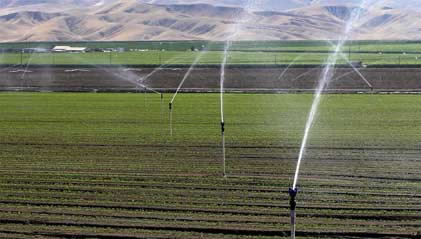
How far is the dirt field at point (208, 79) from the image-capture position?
55.1 meters

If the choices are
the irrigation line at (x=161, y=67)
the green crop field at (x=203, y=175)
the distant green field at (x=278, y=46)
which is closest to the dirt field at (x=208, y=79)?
the irrigation line at (x=161, y=67)

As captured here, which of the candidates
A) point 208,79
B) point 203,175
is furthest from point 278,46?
point 203,175

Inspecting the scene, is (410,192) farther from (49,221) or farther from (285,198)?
(49,221)

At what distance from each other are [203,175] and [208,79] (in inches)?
1700

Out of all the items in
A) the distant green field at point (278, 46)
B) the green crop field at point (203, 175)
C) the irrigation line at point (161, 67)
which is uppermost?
the green crop field at point (203, 175)

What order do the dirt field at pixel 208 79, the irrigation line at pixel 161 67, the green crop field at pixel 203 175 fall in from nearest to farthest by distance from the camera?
the green crop field at pixel 203 175 → the dirt field at pixel 208 79 → the irrigation line at pixel 161 67

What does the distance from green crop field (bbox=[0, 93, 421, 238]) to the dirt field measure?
1966 cm

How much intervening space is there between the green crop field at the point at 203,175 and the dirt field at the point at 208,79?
19.7 meters

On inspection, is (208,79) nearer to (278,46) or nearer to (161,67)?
(161,67)

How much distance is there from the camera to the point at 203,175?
62.9ft

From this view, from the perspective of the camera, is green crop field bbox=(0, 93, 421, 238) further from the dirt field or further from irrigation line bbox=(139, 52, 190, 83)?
irrigation line bbox=(139, 52, 190, 83)

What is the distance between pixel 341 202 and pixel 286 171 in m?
3.95

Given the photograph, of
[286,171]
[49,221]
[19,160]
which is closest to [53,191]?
[49,221]

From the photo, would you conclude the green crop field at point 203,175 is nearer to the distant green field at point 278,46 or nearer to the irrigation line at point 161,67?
the irrigation line at point 161,67
